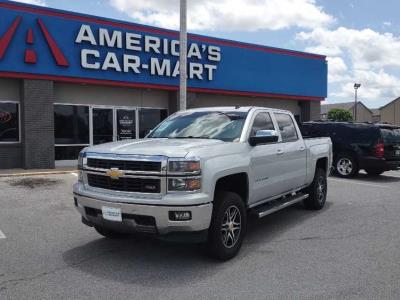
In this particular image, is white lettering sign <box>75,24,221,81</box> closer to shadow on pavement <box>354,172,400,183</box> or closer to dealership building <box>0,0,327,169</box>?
dealership building <box>0,0,327,169</box>

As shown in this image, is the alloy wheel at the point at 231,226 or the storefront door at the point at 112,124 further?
the storefront door at the point at 112,124

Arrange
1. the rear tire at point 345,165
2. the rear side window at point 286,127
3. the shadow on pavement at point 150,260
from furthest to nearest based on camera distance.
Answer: the rear tire at point 345,165 → the rear side window at point 286,127 → the shadow on pavement at point 150,260

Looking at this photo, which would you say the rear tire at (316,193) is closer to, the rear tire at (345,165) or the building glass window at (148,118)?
the rear tire at (345,165)

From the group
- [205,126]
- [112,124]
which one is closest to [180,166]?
[205,126]

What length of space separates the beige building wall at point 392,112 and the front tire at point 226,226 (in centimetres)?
9295

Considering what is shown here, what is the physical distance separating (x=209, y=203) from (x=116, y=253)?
1550 millimetres

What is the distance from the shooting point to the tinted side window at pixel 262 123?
21.6 ft

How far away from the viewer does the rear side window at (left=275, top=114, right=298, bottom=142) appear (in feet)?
24.5

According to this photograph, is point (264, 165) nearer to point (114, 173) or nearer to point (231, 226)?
point (231, 226)

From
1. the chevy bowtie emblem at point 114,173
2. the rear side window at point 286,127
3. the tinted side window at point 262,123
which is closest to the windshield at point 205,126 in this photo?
the tinted side window at point 262,123

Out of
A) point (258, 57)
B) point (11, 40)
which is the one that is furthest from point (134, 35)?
point (258, 57)

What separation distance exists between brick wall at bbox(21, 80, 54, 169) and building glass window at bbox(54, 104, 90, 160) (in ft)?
2.31

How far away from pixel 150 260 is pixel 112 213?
802 millimetres

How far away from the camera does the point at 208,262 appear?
5.50 meters
